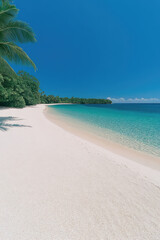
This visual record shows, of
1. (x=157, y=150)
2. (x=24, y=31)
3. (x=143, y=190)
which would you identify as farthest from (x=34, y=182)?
(x=24, y=31)

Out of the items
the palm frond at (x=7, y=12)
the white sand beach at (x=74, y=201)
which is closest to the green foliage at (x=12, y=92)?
the palm frond at (x=7, y=12)

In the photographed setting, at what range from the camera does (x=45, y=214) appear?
1.38m

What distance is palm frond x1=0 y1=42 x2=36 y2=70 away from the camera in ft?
17.2

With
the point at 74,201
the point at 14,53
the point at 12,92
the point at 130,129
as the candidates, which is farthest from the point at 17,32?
the point at 12,92

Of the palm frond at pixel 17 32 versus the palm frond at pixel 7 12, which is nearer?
the palm frond at pixel 7 12

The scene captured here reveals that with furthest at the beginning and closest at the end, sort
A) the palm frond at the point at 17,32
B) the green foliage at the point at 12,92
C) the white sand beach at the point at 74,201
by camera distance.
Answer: the green foliage at the point at 12,92 < the palm frond at the point at 17,32 < the white sand beach at the point at 74,201

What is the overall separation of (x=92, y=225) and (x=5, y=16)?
28.9 ft

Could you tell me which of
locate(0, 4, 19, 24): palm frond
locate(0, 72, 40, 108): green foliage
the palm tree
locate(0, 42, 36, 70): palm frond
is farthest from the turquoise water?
locate(0, 72, 40, 108): green foliage

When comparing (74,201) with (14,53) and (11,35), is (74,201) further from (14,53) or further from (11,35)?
(11,35)

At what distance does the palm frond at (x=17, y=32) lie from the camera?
5.00 meters

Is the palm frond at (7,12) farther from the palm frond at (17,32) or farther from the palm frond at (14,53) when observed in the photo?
the palm frond at (14,53)

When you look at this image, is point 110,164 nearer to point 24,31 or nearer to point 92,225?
point 92,225

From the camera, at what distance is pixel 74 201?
163 cm

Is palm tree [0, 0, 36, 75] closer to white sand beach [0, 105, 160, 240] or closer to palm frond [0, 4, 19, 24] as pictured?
palm frond [0, 4, 19, 24]
